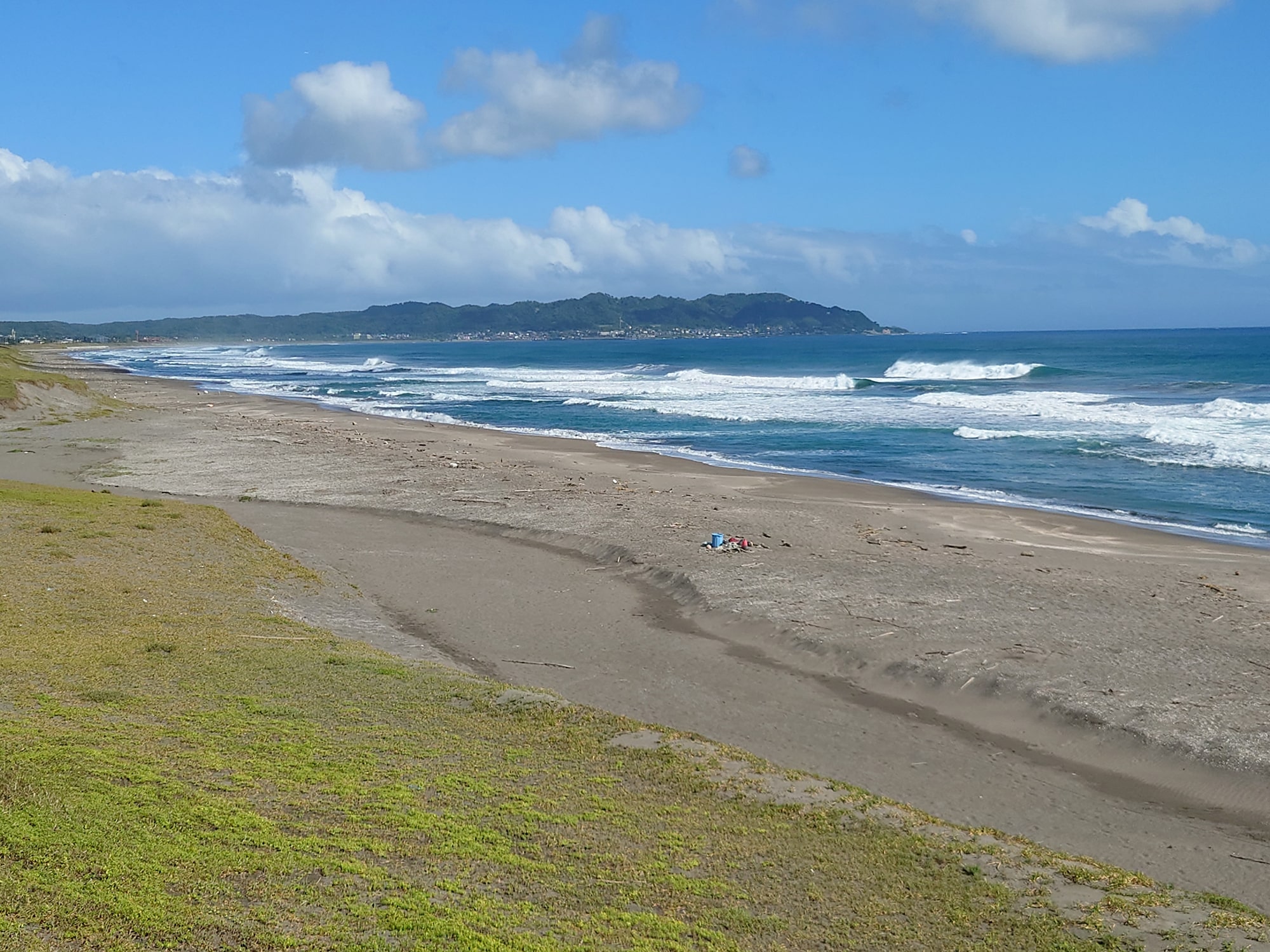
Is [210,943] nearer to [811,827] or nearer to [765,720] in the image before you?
[811,827]

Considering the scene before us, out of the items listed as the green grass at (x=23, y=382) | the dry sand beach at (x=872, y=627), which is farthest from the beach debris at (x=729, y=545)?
the green grass at (x=23, y=382)

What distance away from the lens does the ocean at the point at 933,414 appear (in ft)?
92.6

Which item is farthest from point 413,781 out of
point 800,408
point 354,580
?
point 800,408

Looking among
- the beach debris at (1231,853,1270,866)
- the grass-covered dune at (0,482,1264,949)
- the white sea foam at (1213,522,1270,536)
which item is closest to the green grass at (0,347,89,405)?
the grass-covered dune at (0,482,1264,949)

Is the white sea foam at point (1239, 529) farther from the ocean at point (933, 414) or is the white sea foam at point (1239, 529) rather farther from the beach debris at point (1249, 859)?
the beach debris at point (1249, 859)

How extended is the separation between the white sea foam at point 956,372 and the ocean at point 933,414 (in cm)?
40

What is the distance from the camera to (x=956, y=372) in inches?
3656

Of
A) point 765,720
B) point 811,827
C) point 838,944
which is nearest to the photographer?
point 838,944

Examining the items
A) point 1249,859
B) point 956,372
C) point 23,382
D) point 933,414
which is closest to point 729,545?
point 1249,859

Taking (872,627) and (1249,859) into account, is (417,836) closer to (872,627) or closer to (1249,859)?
(1249,859)

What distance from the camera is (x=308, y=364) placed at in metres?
132

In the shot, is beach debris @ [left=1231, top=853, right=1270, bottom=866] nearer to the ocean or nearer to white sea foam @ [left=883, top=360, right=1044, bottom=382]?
the ocean

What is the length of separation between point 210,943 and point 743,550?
14823mm

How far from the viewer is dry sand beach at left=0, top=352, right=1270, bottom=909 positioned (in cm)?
1021
